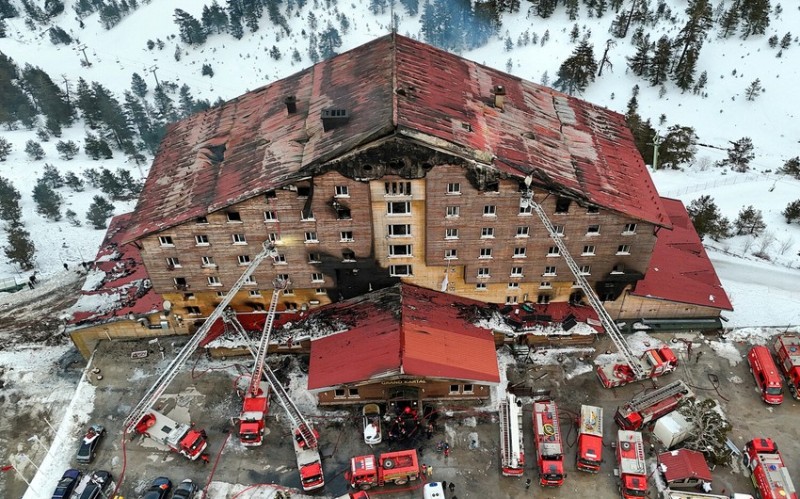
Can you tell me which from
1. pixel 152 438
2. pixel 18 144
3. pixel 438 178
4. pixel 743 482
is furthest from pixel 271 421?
pixel 18 144

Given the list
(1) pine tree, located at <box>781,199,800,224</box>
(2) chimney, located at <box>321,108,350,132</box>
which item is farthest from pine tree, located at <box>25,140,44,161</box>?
(1) pine tree, located at <box>781,199,800,224</box>

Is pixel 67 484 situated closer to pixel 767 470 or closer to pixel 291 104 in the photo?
pixel 291 104

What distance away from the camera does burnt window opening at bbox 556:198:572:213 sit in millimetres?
48594

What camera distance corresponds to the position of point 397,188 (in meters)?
47.8

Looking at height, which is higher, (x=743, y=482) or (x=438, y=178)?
(x=438, y=178)

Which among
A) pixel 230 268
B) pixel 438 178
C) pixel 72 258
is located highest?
pixel 438 178

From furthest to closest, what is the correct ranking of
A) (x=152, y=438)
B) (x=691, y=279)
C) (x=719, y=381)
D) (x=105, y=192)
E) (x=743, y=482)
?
(x=105, y=192)
(x=691, y=279)
(x=719, y=381)
(x=152, y=438)
(x=743, y=482)

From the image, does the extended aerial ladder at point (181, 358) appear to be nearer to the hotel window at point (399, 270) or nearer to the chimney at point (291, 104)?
the hotel window at point (399, 270)

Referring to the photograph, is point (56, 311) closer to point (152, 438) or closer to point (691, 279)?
point (152, 438)

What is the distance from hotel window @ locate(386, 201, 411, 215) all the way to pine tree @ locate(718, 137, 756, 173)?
62.5 metres

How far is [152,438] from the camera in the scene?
4850cm

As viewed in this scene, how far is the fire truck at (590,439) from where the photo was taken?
147 feet

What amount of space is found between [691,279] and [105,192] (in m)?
84.3

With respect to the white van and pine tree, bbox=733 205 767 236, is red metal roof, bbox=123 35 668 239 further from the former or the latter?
the white van
